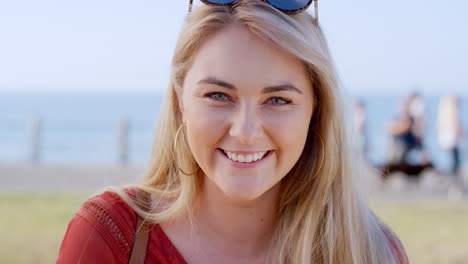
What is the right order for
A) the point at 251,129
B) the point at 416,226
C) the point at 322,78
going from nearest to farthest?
the point at 251,129 < the point at 322,78 < the point at 416,226

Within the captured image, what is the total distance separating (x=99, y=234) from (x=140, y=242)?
0.17m

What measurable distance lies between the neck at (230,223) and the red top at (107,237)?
0.18 m

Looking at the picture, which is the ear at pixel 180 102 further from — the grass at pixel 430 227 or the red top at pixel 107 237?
the grass at pixel 430 227

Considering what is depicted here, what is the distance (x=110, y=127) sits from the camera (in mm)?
36750

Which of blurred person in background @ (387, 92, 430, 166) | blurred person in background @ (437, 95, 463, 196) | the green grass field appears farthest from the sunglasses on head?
blurred person in background @ (437, 95, 463, 196)

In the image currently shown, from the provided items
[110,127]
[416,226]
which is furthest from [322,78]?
[110,127]

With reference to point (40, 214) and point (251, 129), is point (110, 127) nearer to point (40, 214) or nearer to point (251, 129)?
point (40, 214)

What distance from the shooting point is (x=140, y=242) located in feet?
7.98

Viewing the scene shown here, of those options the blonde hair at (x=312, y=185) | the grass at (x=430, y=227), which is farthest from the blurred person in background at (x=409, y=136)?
the blonde hair at (x=312, y=185)

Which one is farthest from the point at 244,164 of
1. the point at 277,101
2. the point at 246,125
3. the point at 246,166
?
the point at 277,101

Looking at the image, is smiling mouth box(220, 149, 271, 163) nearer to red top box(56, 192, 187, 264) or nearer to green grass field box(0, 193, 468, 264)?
red top box(56, 192, 187, 264)

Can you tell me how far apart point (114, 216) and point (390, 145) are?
9.44 m

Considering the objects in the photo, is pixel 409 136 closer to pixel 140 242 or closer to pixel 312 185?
pixel 312 185

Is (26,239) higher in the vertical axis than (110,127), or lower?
higher
